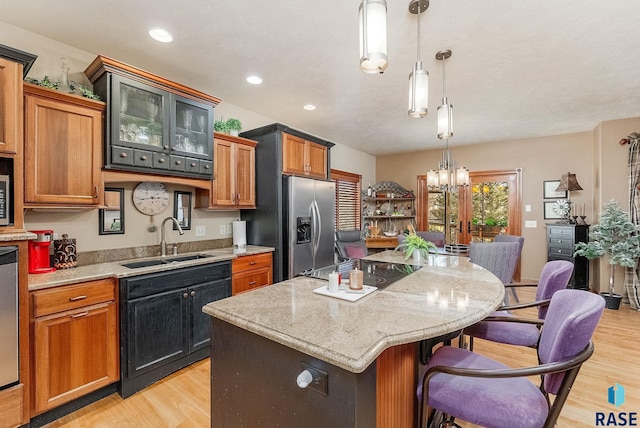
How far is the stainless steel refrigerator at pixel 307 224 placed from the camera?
140 inches

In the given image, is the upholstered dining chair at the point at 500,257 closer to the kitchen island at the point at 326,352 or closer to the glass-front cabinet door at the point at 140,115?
the kitchen island at the point at 326,352

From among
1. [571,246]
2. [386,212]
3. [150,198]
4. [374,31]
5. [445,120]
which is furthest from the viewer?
[386,212]

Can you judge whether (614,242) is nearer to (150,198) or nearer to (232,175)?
(232,175)

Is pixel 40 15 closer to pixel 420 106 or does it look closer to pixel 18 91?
pixel 18 91

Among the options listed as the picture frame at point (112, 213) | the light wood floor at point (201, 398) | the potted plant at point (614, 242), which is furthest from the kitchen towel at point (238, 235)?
the potted plant at point (614, 242)

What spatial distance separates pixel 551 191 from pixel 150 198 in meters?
6.27

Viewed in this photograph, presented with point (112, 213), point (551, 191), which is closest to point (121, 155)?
point (112, 213)

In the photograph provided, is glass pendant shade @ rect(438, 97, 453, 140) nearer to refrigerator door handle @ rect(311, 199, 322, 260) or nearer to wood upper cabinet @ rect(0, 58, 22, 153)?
refrigerator door handle @ rect(311, 199, 322, 260)

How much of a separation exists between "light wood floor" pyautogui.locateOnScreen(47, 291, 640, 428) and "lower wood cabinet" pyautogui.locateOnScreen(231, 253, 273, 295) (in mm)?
787

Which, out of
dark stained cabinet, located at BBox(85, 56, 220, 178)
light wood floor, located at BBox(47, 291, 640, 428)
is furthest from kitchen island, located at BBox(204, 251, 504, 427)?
dark stained cabinet, located at BBox(85, 56, 220, 178)

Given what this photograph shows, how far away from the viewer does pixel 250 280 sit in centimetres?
324

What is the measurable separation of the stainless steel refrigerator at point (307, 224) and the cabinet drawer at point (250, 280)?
25cm

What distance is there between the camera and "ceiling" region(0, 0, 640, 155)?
201 cm

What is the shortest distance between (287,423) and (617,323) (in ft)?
14.7
